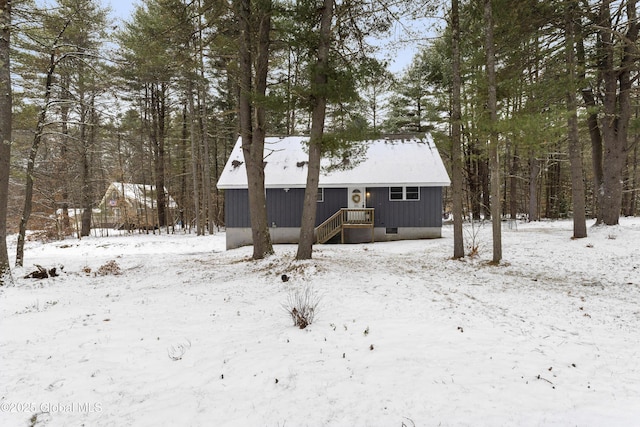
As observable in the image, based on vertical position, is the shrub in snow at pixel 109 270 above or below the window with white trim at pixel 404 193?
below

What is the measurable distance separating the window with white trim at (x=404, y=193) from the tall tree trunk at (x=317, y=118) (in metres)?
7.85

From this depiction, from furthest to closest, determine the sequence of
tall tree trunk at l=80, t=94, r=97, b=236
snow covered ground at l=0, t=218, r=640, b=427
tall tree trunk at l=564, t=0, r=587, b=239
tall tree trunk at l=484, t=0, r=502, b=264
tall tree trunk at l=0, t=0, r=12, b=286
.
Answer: tall tree trunk at l=80, t=94, r=97, b=236, tall tree trunk at l=564, t=0, r=587, b=239, tall tree trunk at l=484, t=0, r=502, b=264, tall tree trunk at l=0, t=0, r=12, b=286, snow covered ground at l=0, t=218, r=640, b=427

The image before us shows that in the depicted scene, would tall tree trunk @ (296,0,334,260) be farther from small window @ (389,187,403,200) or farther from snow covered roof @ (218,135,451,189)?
small window @ (389,187,403,200)

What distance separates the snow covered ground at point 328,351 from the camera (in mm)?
2740

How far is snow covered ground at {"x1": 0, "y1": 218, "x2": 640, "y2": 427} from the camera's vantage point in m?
2.74

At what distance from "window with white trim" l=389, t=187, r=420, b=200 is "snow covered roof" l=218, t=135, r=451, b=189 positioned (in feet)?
1.60

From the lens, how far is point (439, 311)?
5023 millimetres

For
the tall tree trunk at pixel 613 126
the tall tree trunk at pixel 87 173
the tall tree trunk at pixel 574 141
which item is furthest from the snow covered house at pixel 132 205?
the tall tree trunk at pixel 613 126

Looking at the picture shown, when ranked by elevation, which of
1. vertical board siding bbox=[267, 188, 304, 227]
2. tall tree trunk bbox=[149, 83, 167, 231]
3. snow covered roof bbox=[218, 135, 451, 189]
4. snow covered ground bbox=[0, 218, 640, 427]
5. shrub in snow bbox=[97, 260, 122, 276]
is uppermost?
tall tree trunk bbox=[149, 83, 167, 231]

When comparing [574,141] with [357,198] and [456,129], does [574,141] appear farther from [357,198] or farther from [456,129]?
[357,198]

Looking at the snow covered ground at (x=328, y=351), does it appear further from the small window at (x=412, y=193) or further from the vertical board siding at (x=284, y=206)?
the small window at (x=412, y=193)

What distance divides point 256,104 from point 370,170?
884 centimetres

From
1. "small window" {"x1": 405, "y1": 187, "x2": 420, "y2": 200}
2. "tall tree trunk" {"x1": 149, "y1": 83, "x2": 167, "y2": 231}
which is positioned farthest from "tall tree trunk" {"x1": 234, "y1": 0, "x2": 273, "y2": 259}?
"tall tree trunk" {"x1": 149, "y1": 83, "x2": 167, "y2": 231}

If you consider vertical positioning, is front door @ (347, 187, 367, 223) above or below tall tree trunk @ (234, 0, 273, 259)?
below
